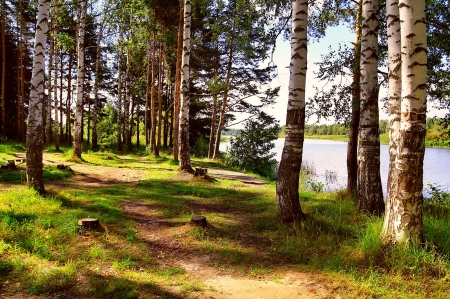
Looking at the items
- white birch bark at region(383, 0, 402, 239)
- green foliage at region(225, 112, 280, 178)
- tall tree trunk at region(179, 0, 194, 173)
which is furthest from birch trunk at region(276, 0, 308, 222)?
green foliage at region(225, 112, 280, 178)

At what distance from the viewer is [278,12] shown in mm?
7227

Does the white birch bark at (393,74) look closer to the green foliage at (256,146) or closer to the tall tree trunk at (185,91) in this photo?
the tall tree trunk at (185,91)

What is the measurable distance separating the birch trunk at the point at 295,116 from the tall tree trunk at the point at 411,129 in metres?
1.89

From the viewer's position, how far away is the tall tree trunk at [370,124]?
5535 millimetres

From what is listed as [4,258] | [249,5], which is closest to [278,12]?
[249,5]

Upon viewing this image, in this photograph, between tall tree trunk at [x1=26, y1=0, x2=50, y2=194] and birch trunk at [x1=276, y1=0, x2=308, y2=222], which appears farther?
tall tree trunk at [x1=26, y1=0, x2=50, y2=194]

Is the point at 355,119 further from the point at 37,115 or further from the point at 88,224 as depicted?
the point at 37,115

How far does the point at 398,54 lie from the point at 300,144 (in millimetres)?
2020

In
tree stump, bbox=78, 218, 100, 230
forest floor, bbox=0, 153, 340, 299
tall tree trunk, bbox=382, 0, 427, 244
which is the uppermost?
tall tree trunk, bbox=382, 0, 427, 244

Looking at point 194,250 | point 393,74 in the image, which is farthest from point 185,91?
point 393,74

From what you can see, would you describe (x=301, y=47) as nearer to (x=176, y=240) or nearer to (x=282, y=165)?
(x=282, y=165)

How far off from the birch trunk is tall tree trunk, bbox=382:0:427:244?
189cm

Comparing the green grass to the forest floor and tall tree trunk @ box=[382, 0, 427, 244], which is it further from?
tall tree trunk @ box=[382, 0, 427, 244]

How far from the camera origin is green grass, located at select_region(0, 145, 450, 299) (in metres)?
3.15
